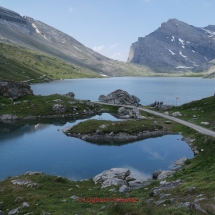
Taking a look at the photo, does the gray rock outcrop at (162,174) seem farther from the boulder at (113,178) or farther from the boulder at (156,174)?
the boulder at (113,178)

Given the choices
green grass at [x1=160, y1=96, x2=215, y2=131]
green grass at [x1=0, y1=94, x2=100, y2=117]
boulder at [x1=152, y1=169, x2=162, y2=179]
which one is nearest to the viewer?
boulder at [x1=152, y1=169, x2=162, y2=179]

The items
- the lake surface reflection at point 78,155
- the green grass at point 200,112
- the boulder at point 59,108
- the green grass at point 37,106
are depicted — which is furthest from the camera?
the boulder at point 59,108

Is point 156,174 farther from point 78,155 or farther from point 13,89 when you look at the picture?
point 13,89

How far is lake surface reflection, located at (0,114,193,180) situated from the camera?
55.8m

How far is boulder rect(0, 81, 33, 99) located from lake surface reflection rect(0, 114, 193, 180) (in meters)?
53.1

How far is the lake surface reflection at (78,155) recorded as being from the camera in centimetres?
5584

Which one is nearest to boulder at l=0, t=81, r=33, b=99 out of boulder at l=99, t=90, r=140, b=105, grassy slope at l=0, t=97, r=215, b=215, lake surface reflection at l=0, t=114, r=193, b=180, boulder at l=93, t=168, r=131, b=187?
boulder at l=99, t=90, r=140, b=105

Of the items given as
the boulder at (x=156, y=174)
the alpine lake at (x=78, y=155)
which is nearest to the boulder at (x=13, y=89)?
the alpine lake at (x=78, y=155)

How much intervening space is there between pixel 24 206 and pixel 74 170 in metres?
26.3

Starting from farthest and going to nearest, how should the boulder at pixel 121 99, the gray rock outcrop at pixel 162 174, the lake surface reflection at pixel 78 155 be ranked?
1. the boulder at pixel 121 99
2. the lake surface reflection at pixel 78 155
3. the gray rock outcrop at pixel 162 174

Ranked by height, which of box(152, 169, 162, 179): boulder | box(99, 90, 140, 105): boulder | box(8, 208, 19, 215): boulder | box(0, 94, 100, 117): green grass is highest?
box(99, 90, 140, 105): boulder

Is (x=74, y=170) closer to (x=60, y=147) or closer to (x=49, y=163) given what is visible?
(x=49, y=163)

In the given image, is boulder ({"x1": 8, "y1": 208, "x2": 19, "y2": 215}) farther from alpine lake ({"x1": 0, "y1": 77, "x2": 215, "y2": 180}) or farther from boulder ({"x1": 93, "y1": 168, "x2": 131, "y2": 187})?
alpine lake ({"x1": 0, "y1": 77, "x2": 215, "y2": 180})

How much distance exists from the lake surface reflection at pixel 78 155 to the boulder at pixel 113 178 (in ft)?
20.5
